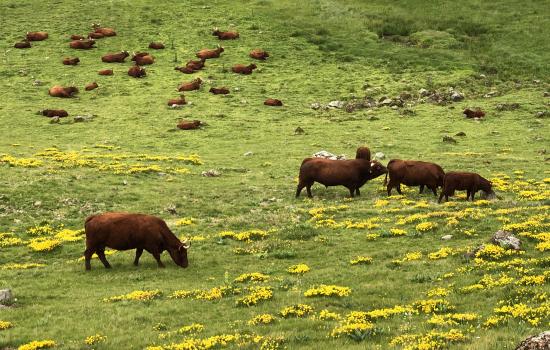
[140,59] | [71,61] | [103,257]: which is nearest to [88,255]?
[103,257]

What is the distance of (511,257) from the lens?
59.7 ft

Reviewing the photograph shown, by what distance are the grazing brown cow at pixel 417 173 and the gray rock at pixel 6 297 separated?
64.7 ft

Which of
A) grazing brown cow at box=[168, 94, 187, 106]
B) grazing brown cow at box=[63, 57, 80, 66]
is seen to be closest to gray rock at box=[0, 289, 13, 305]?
grazing brown cow at box=[168, 94, 187, 106]

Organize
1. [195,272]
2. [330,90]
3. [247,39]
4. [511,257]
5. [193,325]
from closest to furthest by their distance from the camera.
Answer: [193,325] → [511,257] → [195,272] → [330,90] → [247,39]

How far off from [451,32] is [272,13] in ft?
86.3

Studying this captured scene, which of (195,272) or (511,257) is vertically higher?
(511,257)

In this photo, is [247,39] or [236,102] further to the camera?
[247,39]

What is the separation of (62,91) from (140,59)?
1349cm

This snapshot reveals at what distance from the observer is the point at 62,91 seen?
2323 inches

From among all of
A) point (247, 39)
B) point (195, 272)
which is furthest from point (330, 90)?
point (195, 272)

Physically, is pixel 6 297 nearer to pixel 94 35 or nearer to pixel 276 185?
pixel 276 185

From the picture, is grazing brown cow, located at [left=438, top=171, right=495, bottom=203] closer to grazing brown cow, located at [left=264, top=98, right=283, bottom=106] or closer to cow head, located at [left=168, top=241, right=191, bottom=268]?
cow head, located at [left=168, top=241, right=191, bottom=268]

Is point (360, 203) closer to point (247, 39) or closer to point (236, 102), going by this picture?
point (236, 102)

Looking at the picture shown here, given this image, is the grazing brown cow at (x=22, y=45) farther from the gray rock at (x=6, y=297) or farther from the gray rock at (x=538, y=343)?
the gray rock at (x=538, y=343)
